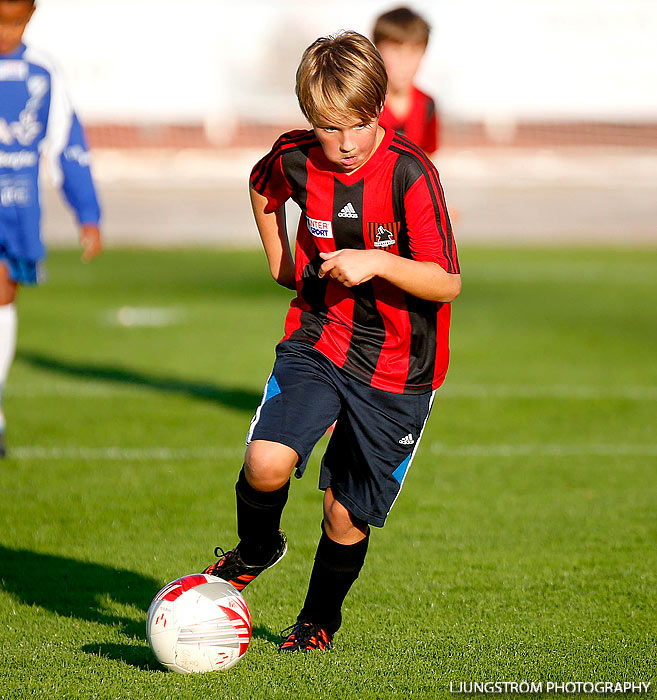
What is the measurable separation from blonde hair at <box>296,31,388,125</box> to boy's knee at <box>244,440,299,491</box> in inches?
38.1

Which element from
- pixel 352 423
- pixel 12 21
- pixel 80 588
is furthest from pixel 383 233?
pixel 12 21

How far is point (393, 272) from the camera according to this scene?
3127mm

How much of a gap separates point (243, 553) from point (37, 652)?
0.71m

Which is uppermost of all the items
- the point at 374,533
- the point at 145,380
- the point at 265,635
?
the point at 265,635

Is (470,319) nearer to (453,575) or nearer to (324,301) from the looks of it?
(453,575)

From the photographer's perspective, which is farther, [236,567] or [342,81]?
[236,567]

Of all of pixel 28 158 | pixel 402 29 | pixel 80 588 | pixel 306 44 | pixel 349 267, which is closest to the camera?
pixel 349 267

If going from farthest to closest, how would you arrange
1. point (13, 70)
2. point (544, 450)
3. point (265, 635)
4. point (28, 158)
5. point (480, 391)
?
1. point (480, 391)
2. point (544, 450)
3. point (28, 158)
4. point (13, 70)
5. point (265, 635)

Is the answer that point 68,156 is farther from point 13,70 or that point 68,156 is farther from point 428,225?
point 428,225

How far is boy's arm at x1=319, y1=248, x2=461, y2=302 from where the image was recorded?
302 cm

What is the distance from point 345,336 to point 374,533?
65.8 inches

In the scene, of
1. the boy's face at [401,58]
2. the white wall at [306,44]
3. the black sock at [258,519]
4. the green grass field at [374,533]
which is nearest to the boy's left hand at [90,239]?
the green grass field at [374,533]

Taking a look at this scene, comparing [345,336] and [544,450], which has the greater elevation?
Answer: [345,336]

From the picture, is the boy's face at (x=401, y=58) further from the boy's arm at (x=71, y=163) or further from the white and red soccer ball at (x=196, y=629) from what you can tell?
the white and red soccer ball at (x=196, y=629)
